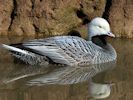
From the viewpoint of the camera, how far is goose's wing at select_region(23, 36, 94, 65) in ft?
31.8

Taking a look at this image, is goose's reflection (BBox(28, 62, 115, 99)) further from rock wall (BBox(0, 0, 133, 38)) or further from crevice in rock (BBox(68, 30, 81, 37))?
rock wall (BBox(0, 0, 133, 38))

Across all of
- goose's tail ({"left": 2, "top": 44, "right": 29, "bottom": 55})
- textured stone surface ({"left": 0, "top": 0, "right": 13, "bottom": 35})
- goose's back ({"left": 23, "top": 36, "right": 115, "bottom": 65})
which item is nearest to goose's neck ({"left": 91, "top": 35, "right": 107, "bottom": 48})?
goose's back ({"left": 23, "top": 36, "right": 115, "bottom": 65})

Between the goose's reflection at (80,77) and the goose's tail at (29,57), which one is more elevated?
the goose's tail at (29,57)

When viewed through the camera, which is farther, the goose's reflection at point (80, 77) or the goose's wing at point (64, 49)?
the goose's wing at point (64, 49)

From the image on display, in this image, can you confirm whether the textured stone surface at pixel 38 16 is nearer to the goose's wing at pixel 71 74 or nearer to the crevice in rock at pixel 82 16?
the crevice in rock at pixel 82 16

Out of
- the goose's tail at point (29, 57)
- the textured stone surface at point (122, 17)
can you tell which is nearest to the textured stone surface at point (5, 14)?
the textured stone surface at point (122, 17)

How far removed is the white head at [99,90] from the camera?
26.2ft

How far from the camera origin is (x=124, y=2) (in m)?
12.2

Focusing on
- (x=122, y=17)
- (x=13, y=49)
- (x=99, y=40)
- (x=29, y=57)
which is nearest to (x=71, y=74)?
(x=29, y=57)

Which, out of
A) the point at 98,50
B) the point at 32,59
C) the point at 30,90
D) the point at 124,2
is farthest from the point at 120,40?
the point at 30,90

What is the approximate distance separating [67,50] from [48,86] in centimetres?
159

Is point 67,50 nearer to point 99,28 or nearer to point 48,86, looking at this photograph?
point 99,28

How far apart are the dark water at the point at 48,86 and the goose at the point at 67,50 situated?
17cm

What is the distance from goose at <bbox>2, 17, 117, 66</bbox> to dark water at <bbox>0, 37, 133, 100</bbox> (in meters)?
0.17
